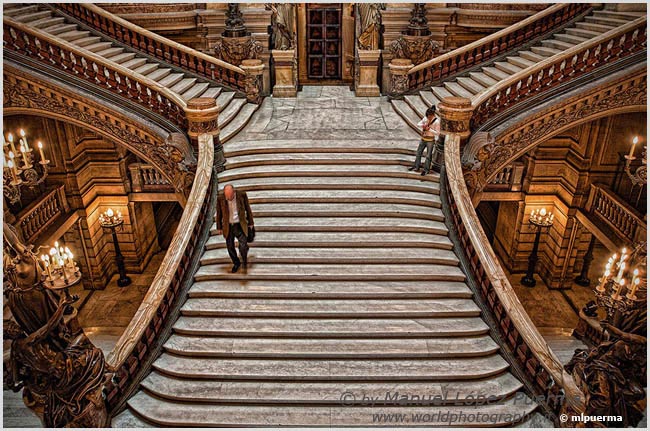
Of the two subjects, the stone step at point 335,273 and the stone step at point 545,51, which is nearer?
the stone step at point 335,273

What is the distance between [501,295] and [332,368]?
2332 millimetres

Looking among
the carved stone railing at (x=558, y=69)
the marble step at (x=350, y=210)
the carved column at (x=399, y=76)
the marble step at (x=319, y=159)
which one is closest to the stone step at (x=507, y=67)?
the carved stone railing at (x=558, y=69)

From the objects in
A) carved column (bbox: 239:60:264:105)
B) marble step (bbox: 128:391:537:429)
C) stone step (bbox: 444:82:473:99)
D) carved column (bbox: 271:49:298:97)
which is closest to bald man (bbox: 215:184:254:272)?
marble step (bbox: 128:391:537:429)

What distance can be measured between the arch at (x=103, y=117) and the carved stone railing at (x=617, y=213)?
932cm

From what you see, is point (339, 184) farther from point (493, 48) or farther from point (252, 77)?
point (493, 48)

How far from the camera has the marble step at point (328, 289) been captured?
21.6 ft

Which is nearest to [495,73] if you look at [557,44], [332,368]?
[557,44]

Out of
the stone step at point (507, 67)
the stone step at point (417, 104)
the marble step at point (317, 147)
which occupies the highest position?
the stone step at point (507, 67)

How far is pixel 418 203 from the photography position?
7.97 m

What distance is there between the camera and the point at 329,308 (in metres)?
6.43

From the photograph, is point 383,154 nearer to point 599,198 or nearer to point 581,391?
point 581,391

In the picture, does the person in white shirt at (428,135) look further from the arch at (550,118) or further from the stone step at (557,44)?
the stone step at (557,44)

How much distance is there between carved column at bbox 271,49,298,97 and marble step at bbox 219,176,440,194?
13.7ft

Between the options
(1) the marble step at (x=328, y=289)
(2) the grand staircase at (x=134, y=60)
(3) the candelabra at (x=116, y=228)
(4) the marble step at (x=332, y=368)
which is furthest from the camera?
(3) the candelabra at (x=116, y=228)
